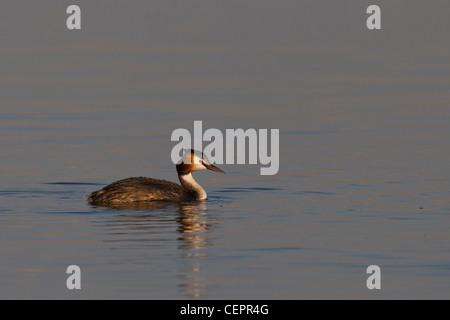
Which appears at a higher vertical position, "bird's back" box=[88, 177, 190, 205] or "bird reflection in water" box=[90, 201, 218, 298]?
"bird's back" box=[88, 177, 190, 205]

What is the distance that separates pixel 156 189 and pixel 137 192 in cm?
36

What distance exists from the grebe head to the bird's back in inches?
A: 22.8

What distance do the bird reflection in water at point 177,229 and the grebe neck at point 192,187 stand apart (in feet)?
0.58

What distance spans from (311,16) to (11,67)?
14.6 metres

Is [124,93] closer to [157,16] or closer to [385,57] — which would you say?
[385,57]

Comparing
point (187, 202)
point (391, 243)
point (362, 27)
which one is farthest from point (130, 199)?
point (362, 27)

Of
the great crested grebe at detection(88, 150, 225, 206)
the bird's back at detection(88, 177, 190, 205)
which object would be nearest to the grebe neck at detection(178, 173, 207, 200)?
the great crested grebe at detection(88, 150, 225, 206)

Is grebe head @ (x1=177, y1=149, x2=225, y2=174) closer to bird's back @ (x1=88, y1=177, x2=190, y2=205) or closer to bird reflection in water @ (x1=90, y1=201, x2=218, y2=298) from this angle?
bird's back @ (x1=88, y1=177, x2=190, y2=205)

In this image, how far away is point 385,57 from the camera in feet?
111

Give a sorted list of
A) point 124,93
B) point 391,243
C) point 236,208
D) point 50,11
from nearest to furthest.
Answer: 1. point 391,243
2. point 236,208
3. point 124,93
4. point 50,11

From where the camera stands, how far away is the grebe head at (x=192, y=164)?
62.6 feet

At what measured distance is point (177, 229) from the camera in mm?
15703

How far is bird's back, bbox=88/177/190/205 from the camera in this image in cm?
1781

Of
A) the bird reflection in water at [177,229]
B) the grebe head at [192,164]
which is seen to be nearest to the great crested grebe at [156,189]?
the grebe head at [192,164]
